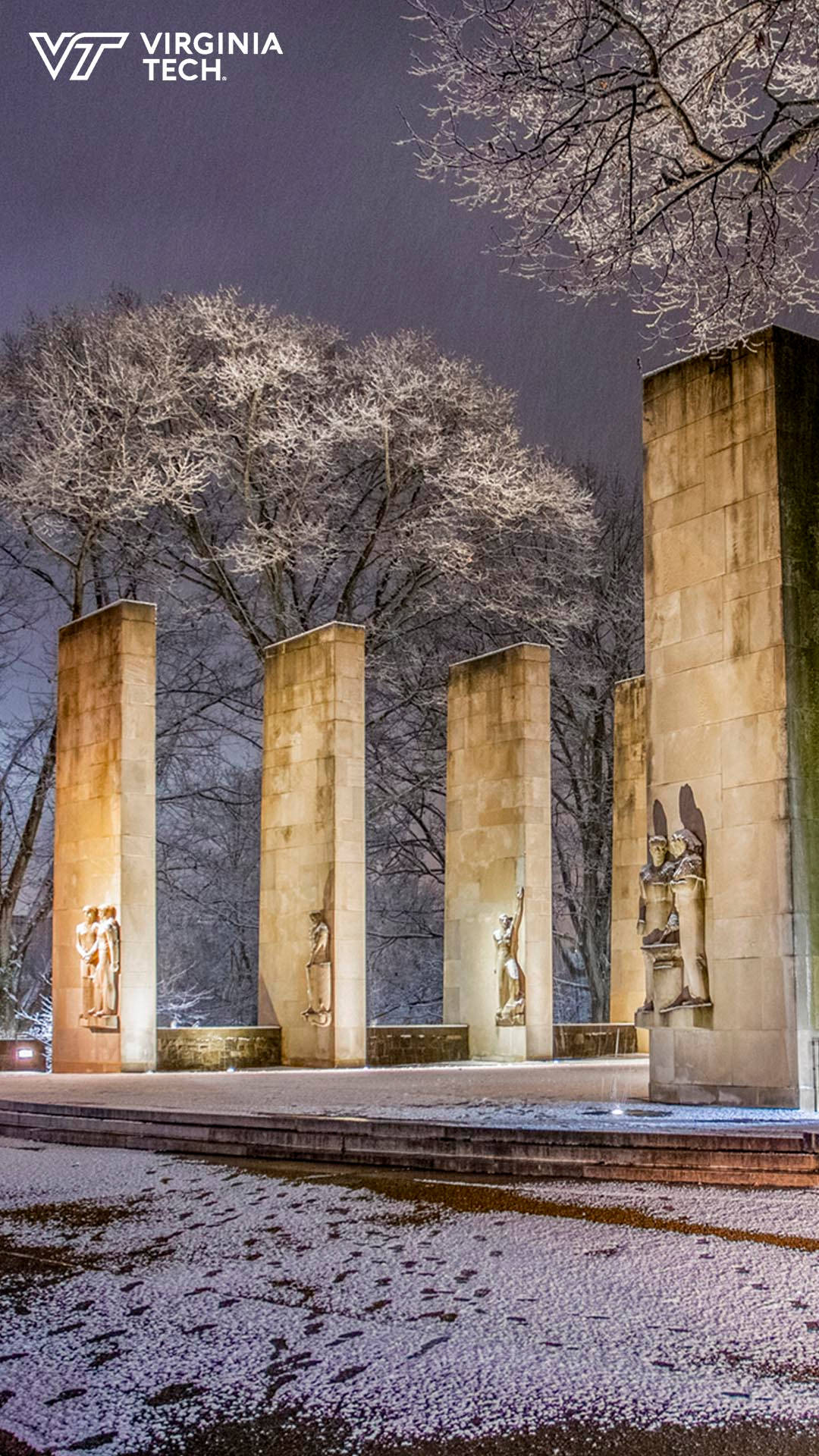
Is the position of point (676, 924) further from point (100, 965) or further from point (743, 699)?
point (100, 965)

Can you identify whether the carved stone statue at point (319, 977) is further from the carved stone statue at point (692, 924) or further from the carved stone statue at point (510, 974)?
the carved stone statue at point (692, 924)

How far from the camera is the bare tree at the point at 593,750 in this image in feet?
118

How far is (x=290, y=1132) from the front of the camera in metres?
9.78

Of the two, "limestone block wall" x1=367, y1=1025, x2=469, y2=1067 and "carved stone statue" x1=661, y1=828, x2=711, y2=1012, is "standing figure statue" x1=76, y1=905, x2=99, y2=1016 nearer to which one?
"limestone block wall" x1=367, y1=1025, x2=469, y2=1067

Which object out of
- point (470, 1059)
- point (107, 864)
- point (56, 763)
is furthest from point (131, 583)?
point (470, 1059)

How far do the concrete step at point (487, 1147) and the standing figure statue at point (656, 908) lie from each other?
3601mm

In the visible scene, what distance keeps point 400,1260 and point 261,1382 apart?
1673 mm

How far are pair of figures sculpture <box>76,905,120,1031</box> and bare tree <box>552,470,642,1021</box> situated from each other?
51.8ft

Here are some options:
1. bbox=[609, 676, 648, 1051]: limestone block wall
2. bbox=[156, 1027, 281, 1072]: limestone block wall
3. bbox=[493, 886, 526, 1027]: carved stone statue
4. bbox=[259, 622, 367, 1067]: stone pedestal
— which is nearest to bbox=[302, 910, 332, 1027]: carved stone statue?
bbox=[259, 622, 367, 1067]: stone pedestal

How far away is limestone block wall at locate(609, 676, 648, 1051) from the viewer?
28.1 m

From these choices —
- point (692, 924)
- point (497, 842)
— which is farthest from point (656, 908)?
point (497, 842)

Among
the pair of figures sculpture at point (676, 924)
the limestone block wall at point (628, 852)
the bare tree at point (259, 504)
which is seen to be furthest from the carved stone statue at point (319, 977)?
the pair of figures sculpture at point (676, 924)

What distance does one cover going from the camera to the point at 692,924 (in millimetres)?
12383

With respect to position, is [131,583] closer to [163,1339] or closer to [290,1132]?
[290,1132]
